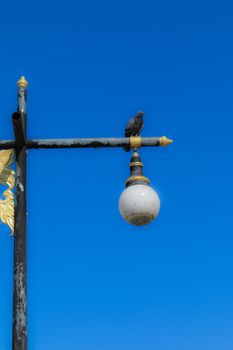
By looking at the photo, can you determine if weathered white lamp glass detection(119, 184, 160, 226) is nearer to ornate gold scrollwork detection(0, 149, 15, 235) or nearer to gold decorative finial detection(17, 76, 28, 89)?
ornate gold scrollwork detection(0, 149, 15, 235)

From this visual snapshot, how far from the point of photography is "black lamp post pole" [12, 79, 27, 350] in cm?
595

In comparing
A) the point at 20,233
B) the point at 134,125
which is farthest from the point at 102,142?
the point at 20,233

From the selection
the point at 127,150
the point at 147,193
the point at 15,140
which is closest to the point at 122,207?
the point at 147,193

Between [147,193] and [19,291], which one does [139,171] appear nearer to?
[147,193]

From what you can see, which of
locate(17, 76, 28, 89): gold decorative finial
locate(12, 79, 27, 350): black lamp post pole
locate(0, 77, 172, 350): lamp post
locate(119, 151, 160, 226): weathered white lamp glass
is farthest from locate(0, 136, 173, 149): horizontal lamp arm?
locate(17, 76, 28, 89): gold decorative finial

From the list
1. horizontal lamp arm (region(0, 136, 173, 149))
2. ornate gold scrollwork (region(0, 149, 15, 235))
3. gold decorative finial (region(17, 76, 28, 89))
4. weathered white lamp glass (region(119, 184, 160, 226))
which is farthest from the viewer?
gold decorative finial (region(17, 76, 28, 89))

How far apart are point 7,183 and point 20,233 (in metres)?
0.80

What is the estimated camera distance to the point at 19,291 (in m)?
6.07

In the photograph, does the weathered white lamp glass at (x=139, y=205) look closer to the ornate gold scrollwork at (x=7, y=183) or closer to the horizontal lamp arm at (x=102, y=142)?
the horizontal lamp arm at (x=102, y=142)

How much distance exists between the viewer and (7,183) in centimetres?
696

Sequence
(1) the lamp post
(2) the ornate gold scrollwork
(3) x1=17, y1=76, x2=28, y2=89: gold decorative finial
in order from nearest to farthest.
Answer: (1) the lamp post → (2) the ornate gold scrollwork → (3) x1=17, y1=76, x2=28, y2=89: gold decorative finial

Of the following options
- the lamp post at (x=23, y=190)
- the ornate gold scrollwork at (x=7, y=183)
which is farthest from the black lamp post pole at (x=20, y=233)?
the ornate gold scrollwork at (x=7, y=183)

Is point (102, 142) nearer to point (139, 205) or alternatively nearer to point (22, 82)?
point (139, 205)

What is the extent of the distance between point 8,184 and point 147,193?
4.94 feet
